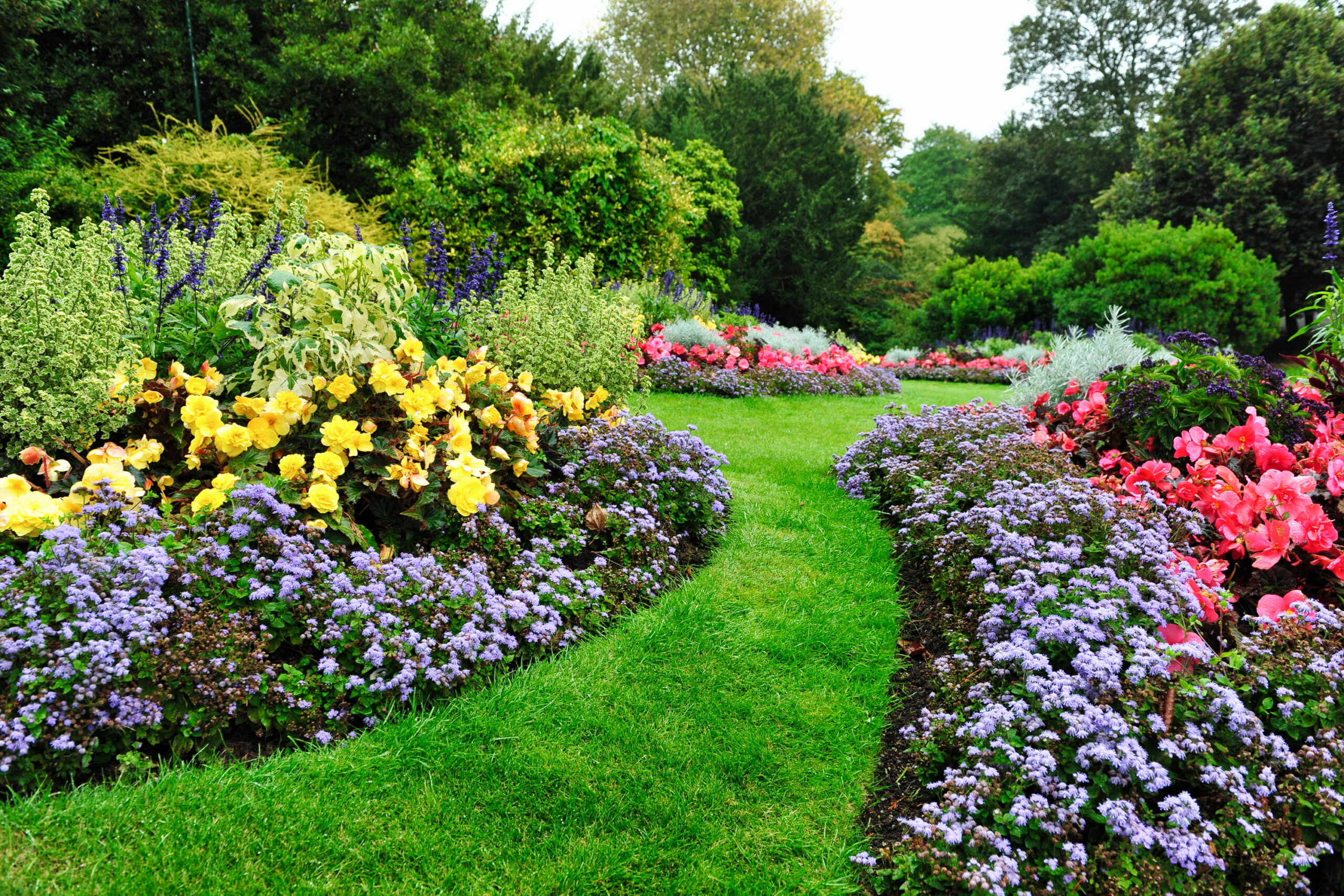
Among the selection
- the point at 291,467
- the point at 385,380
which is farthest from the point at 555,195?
the point at 291,467

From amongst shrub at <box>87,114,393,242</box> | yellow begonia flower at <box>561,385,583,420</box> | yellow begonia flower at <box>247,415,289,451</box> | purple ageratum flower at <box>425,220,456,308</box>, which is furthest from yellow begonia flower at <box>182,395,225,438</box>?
shrub at <box>87,114,393,242</box>

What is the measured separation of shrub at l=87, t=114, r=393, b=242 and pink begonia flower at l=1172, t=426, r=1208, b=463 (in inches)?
307

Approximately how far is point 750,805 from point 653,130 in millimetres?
20087

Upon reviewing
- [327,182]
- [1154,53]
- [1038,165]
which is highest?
[1154,53]

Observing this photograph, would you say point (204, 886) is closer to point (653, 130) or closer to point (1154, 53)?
point (653, 130)

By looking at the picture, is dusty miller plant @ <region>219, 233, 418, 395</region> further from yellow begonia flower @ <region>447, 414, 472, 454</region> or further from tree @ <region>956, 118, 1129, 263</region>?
tree @ <region>956, 118, 1129, 263</region>

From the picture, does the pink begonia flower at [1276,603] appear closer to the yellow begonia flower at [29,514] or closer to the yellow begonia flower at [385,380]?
the yellow begonia flower at [385,380]

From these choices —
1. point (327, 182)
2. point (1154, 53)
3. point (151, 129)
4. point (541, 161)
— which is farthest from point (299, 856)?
point (1154, 53)

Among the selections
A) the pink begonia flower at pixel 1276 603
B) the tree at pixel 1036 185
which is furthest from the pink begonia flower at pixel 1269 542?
the tree at pixel 1036 185

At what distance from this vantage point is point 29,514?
2111 mm

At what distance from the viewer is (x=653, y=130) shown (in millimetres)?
19672

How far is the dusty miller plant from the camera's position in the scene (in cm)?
270

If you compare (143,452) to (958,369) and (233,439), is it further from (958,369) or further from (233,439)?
(958,369)

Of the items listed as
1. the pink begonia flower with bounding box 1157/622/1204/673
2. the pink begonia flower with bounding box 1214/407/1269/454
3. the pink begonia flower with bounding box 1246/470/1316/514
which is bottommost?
the pink begonia flower with bounding box 1157/622/1204/673
